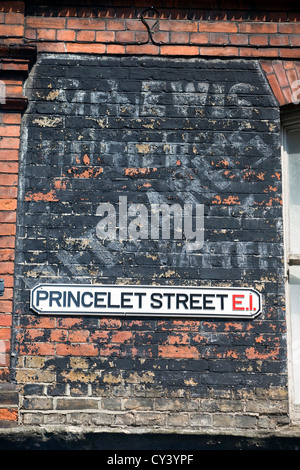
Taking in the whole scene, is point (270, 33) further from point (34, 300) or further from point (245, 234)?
point (34, 300)

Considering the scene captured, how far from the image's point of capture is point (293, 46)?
15.6ft

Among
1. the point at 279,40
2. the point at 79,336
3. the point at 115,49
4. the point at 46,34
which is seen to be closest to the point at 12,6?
the point at 46,34

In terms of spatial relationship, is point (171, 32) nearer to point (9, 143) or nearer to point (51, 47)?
point (51, 47)

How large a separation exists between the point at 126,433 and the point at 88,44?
9.46ft

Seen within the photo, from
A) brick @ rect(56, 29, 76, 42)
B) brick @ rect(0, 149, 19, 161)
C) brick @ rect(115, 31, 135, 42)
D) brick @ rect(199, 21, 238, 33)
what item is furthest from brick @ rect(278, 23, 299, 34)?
brick @ rect(0, 149, 19, 161)

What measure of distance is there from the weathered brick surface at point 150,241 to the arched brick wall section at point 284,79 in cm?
8

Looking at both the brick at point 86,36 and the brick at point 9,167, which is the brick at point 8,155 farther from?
the brick at point 86,36

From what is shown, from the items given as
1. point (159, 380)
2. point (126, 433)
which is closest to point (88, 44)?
point (159, 380)

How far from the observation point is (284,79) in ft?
15.4

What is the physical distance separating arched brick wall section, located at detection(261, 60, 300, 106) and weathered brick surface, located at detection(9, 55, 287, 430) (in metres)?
0.08

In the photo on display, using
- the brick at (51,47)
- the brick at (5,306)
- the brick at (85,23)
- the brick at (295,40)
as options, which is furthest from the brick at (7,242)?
the brick at (295,40)

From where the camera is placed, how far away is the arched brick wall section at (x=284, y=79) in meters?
4.67
